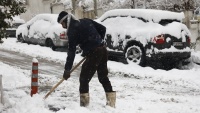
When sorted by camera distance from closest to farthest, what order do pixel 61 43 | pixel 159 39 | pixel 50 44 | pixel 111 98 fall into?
pixel 111 98 < pixel 159 39 < pixel 61 43 < pixel 50 44

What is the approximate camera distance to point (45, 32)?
53.6 feet

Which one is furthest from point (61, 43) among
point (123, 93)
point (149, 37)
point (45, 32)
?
point (123, 93)

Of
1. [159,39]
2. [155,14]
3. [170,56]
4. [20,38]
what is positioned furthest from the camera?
[20,38]

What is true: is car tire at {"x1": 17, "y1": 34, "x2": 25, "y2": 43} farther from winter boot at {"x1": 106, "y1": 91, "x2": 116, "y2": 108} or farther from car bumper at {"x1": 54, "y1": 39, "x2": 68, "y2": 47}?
winter boot at {"x1": 106, "y1": 91, "x2": 116, "y2": 108}

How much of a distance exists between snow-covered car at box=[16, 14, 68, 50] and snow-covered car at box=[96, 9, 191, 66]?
331cm

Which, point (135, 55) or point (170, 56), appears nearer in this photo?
point (170, 56)

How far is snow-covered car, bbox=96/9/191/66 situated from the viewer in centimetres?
1098

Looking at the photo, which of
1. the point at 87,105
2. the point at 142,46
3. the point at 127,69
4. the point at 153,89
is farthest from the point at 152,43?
the point at 87,105

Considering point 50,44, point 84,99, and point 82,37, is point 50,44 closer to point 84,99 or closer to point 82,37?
point 84,99

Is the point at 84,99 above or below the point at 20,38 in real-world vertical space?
below

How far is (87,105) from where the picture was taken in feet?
19.9

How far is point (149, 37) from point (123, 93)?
3.85 metres

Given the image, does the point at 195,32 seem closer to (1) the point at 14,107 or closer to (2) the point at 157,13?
(2) the point at 157,13

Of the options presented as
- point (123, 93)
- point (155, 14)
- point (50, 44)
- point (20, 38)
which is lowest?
point (123, 93)
